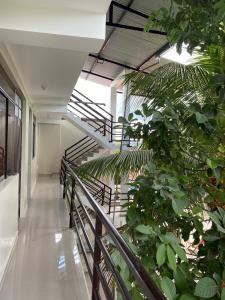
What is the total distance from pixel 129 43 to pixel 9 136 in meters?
4.82

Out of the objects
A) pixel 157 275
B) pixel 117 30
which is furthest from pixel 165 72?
pixel 117 30

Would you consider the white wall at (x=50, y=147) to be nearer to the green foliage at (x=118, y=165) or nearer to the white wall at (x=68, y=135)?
the white wall at (x=68, y=135)

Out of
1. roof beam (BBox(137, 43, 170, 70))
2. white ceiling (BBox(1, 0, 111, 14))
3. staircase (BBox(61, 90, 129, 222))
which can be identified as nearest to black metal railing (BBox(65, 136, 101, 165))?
staircase (BBox(61, 90, 129, 222))

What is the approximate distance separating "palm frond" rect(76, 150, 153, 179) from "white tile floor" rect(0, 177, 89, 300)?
1020 millimetres

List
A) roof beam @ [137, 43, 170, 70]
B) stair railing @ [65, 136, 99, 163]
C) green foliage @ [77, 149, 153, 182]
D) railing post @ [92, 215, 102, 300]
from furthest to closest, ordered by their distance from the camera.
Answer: stair railing @ [65, 136, 99, 163] → roof beam @ [137, 43, 170, 70] → green foliage @ [77, 149, 153, 182] → railing post @ [92, 215, 102, 300]

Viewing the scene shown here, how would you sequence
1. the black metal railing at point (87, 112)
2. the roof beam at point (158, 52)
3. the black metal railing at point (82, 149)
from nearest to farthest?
the roof beam at point (158, 52) < the black metal railing at point (87, 112) < the black metal railing at point (82, 149)

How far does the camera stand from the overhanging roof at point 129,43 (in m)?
5.52

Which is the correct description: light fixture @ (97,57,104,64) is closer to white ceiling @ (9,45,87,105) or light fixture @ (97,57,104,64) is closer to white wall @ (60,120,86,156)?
white wall @ (60,120,86,156)

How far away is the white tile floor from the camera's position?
7.92 ft

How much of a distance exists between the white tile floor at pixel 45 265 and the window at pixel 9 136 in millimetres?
925

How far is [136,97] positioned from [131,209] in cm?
134

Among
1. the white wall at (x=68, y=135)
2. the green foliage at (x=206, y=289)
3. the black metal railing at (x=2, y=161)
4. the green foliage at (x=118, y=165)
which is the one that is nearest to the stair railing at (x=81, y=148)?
the white wall at (x=68, y=135)

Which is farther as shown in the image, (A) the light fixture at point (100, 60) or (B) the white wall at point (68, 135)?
(B) the white wall at point (68, 135)

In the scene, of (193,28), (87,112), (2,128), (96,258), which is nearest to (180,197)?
(193,28)
